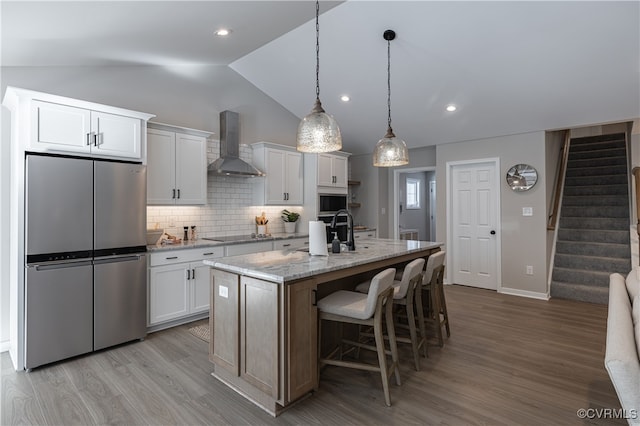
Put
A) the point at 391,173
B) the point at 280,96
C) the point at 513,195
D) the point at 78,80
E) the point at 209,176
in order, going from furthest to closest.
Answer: the point at 391,173 → the point at 280,96 → the point at 513,195 → the point at 209,176 → the point at 78,80

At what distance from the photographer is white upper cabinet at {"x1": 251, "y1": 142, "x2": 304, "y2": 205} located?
525 centimetres

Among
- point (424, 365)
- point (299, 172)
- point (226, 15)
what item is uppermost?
point (226, 15)

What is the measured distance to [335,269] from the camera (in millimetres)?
2465

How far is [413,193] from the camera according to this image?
8.78m

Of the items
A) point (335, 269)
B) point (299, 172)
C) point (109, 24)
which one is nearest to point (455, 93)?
point (299, 172)

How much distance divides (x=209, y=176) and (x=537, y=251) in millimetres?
4928

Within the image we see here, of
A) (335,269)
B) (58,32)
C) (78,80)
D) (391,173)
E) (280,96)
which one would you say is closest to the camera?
(335,269)

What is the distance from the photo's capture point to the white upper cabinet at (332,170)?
19.0ft

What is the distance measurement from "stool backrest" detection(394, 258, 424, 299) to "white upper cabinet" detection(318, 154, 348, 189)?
319cm

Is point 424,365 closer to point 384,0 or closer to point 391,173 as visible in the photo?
point 384,0

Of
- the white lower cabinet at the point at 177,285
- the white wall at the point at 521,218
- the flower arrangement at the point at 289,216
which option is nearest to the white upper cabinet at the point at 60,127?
the white lower cabinet at the point at 177,285

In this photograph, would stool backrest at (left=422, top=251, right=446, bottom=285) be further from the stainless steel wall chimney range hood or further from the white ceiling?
the stainless steel wall chimney range hood

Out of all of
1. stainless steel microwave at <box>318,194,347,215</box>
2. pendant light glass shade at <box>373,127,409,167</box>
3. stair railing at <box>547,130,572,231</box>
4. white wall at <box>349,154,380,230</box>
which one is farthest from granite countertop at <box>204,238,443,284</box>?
white wall at <box>349,154,380,230</box>

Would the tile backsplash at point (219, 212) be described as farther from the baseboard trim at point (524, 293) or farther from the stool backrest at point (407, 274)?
the baseboard trim at point (524, 293)
